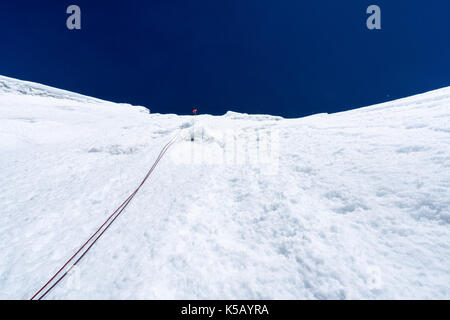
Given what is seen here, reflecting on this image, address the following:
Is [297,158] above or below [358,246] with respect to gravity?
above

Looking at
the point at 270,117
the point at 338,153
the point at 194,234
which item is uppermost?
the point at 270,117

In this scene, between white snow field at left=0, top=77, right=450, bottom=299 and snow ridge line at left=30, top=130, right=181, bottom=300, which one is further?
snow ridge line at left=30, top=130, right=181, bottom=300

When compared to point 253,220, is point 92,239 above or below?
below

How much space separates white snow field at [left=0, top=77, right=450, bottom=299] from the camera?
9.05 ft

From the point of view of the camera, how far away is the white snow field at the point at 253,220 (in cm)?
276

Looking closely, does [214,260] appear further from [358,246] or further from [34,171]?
[34,171]

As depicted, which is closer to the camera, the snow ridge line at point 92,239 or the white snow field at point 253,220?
the white snow field at point 253,220

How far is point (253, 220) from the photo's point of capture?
13.1 ft

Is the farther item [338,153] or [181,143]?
[181,143]

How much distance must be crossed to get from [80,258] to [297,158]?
19.4 feet

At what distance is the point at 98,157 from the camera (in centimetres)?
755
